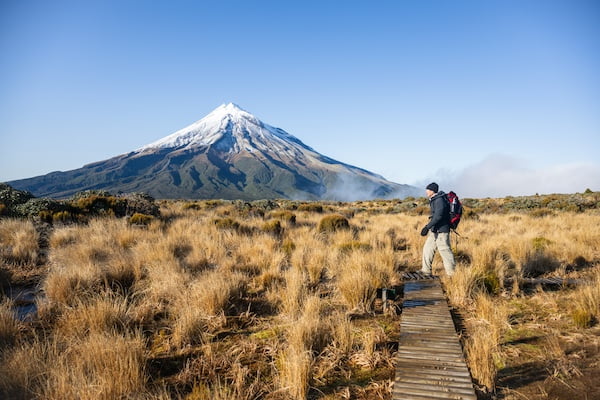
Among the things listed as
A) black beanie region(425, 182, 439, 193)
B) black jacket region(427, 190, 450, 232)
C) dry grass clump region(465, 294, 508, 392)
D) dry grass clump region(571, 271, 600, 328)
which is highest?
black beanie region(425, 182, 439, 193)

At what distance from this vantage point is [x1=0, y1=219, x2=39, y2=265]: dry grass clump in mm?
8344

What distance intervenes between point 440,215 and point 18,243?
1156 cm

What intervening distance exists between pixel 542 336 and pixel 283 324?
3.90 meters

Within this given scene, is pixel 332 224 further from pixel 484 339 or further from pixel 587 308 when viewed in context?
pixel 484 339

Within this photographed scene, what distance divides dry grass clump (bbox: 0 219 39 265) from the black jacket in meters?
10.2

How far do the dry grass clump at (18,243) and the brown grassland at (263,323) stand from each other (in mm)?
74

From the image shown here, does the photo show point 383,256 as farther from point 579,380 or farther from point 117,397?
point 117,397

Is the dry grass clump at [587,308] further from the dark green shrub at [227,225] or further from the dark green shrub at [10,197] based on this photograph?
the dark green shrub at [10,197]

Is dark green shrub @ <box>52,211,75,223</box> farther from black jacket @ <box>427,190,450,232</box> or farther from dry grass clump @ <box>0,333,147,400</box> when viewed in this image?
black jacket @ <box>427,190,450,232</box>

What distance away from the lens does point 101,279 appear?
6469mm

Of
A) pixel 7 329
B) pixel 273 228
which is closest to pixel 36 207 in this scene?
pixel 273 228

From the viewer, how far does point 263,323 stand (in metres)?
5.30

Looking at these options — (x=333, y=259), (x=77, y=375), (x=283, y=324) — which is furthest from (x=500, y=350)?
(x=77, y=375)

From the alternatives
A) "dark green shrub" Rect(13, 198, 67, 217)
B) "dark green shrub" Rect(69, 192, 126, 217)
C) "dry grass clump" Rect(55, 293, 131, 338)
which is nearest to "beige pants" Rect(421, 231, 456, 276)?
"dry grass clump" Rect(55, 293, 131, 338)
